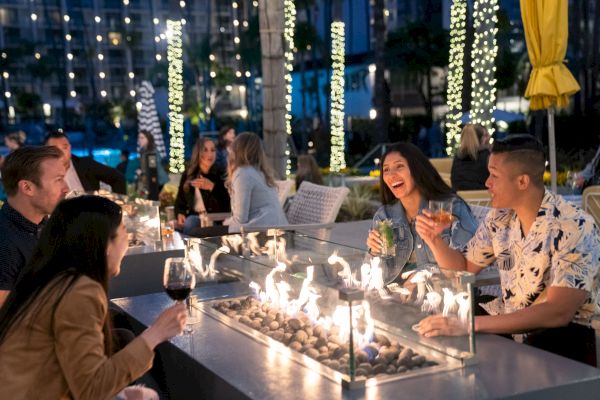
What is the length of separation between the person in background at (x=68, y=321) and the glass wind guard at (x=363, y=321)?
58cm

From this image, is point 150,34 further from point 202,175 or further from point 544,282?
point 544,282

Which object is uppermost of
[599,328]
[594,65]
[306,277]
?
[594,65]

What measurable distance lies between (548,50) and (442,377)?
5012 millimetres

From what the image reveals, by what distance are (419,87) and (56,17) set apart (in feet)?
88.2

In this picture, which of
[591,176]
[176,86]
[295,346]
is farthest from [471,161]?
[176,86]

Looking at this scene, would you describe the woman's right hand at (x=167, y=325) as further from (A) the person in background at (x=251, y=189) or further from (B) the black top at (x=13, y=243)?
(A) the person in background at (x=251, y=189)

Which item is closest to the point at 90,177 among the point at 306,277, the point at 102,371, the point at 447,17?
→ the point at 306,277

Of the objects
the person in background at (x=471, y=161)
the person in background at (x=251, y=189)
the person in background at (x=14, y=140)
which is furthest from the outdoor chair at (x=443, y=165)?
the person in background at (x=251, y=189)

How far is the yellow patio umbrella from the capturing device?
22.2 ft

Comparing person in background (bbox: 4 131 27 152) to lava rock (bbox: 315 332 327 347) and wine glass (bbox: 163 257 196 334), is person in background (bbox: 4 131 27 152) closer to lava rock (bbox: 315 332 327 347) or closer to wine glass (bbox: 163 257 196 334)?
wine glass (bbox: 163 257 196 334)

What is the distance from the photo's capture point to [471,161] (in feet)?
28.5

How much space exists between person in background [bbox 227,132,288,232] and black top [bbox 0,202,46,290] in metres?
3.37

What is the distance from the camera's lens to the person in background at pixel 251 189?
6984 millimetres

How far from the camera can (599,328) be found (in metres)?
3.24
